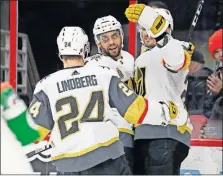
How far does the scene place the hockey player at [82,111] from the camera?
3.81 metres

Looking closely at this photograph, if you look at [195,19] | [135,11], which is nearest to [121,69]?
[135,11]

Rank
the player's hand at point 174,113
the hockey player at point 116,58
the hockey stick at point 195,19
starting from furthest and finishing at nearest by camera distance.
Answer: the hockey stick at point 195,19
the hockey player at point 116,58
the player's hand at point 174,113

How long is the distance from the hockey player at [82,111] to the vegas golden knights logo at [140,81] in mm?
614

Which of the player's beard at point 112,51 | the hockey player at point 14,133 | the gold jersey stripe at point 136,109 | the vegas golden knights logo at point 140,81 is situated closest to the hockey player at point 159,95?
the vegas golden knights logo at point 140,81

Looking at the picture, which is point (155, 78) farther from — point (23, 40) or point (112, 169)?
point (23, 40)

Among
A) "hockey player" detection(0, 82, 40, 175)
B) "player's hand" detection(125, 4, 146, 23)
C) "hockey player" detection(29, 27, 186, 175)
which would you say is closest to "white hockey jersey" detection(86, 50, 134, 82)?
"player's hand" detection(125, 4, 146, 23)

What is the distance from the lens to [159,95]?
4469 millimetres

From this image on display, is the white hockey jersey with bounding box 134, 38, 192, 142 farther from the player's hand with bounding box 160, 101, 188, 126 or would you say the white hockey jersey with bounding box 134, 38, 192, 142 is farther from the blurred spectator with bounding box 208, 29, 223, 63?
the blurred spectator with bounding box 208, 29, 223, 63

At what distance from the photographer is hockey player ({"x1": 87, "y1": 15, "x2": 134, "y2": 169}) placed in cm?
456

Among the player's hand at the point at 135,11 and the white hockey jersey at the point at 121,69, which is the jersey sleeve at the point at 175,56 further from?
the white hockey jersey at the point at 121,69

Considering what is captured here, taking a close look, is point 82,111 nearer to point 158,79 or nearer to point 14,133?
point 158,79

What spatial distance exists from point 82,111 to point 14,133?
120cm

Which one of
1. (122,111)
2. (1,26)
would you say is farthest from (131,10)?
(1,26)

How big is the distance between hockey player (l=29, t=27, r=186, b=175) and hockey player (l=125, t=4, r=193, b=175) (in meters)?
0.55
